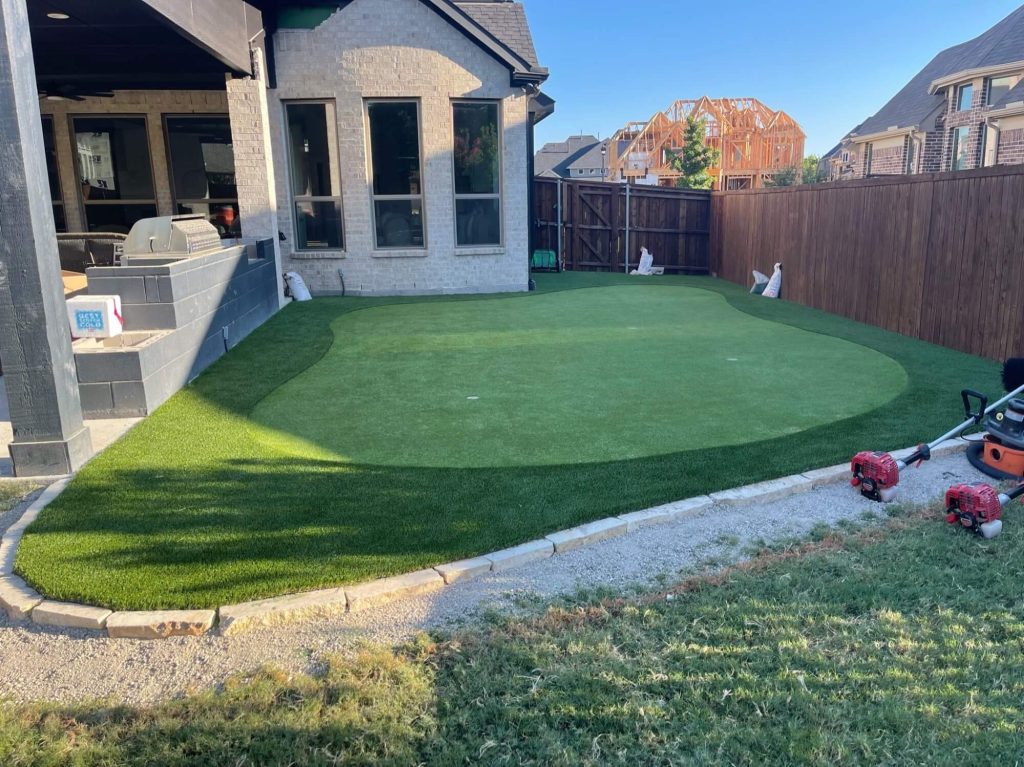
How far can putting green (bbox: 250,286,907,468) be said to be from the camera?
5359 mm

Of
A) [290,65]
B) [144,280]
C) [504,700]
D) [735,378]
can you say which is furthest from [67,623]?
[290,65]

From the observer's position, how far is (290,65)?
40.1ft

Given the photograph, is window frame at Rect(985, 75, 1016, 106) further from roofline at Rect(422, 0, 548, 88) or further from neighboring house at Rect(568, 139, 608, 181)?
neighboring house at Rect(568, 139, 608, 181)

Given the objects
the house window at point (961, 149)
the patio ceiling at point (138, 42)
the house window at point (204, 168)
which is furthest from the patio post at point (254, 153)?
the house window at point (961, 149)

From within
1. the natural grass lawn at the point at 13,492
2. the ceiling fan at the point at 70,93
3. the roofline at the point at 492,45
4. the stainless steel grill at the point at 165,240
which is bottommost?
the natural grass lawn at the point at 13,492

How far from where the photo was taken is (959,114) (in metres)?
24.4

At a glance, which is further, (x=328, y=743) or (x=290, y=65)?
(x=290, y=65)

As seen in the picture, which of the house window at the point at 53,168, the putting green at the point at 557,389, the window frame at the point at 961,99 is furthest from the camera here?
the window frame at the point at 961,99

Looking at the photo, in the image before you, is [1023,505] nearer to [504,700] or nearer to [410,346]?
[504,700]

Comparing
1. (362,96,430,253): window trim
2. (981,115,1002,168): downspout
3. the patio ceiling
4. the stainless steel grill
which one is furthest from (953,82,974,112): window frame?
the stainless steel grill

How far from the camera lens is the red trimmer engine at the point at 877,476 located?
4.39 m

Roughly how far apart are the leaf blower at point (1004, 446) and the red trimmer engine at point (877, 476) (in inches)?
31.2

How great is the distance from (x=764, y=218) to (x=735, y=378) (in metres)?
8.09

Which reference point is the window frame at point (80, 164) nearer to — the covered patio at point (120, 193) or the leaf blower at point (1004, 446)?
the covered patio at point (120, 193)
